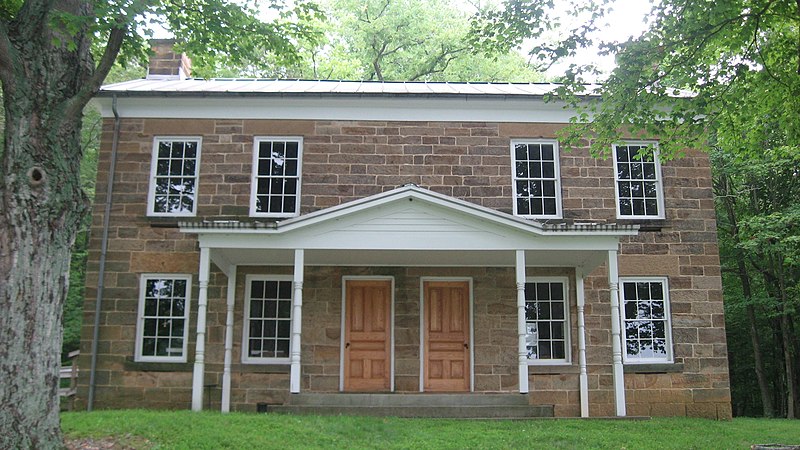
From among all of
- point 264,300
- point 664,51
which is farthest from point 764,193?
point 264,300

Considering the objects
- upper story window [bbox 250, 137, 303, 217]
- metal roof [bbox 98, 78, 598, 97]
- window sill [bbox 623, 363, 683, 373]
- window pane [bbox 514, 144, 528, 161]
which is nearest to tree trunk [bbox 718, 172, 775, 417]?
window sill [bbox 623, 363, 683, 373]

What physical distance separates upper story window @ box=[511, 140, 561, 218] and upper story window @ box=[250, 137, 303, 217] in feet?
14.2

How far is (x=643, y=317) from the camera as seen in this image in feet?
43.2

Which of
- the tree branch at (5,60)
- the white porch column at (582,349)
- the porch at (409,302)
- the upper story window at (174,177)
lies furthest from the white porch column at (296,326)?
the white porch column at (582,349)

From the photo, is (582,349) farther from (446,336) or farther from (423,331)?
(423,331)

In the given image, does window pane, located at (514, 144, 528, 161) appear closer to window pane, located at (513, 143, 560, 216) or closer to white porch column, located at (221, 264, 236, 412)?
window pane, located at (513, 143, 560, 216)

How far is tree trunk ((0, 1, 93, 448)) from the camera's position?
772cm

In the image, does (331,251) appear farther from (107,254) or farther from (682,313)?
(682,313)

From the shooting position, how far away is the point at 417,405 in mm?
11195

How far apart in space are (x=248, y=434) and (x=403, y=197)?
4.45 meters

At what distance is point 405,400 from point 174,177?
20.8 feet

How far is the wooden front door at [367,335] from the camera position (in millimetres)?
12883

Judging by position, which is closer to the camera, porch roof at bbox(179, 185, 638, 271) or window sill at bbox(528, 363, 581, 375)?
porch roof at bbox(179, 185, 638, 271)

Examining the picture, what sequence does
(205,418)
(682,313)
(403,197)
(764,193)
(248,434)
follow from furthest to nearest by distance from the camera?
1. (764,193)
2. (682,313)
3. (403,197)
4. (205,418)
5. (248,434)
